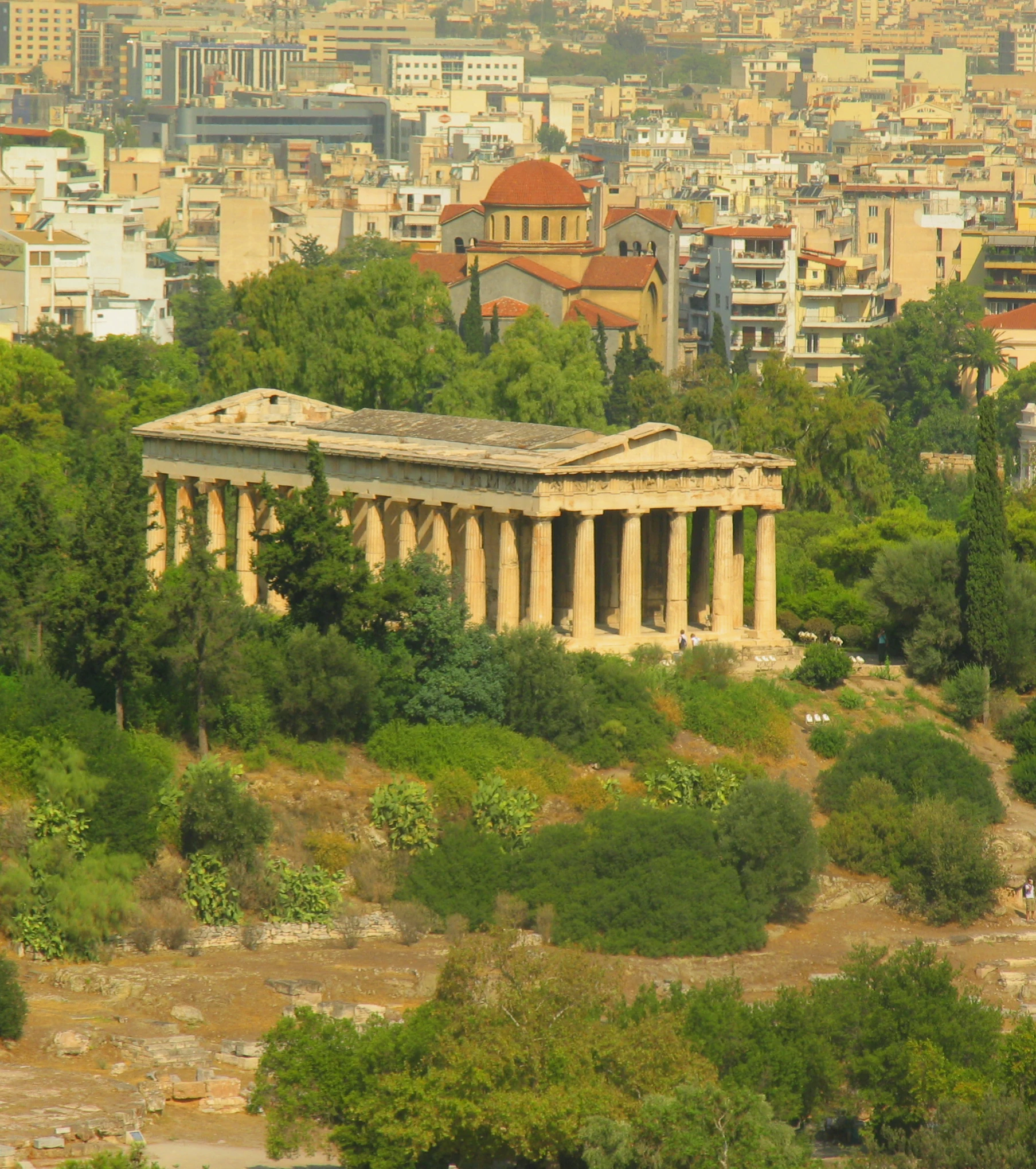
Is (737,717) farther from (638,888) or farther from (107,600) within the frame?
(107,600)

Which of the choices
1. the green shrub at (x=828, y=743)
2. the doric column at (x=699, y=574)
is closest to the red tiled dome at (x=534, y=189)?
the doric column at (x=699, y=574)

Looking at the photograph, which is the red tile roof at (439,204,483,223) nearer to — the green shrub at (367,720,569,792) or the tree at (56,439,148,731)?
the green shrub at (367,720,569,792)

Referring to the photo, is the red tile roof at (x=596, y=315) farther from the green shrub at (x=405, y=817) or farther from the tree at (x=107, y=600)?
the green shrub at (x=405, y=817)

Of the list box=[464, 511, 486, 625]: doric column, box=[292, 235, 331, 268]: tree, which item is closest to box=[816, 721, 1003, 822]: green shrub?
box=[464, 511, 486, 625]: doric column

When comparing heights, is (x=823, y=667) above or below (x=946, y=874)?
above

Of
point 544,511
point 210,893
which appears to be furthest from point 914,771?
point 210,893
